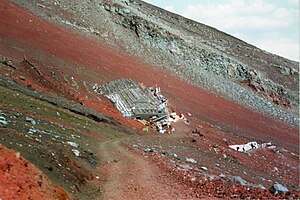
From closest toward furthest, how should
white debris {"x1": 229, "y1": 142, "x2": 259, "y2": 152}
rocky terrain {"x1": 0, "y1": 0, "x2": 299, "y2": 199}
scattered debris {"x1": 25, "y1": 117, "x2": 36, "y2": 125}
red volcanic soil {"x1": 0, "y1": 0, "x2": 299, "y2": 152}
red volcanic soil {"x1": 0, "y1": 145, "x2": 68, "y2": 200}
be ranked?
red volcanic soil {"x1": 0, "y1": 145, "x2": 68, "y2": 200}, rocky terrain {"x1": 0, "y1": 0, "x2": 299, "y2": 199}, scattered debris {"x1": 25, "y1": 117, "x2": 36, "y2": 125}, white debris {"x1": 229, "y1": 142, "x2": 259, "y2": 152}, red volcanic soil {"x1": 0, "y1": 0, "x2": 299, "y2": 152}

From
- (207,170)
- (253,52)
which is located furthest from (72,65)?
(253,52)

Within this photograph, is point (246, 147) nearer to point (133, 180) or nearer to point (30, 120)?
point (133, 180)

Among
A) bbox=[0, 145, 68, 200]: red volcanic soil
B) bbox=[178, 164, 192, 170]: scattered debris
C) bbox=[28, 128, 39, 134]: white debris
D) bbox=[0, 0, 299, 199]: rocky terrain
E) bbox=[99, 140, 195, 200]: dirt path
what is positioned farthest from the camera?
bbox=[178, 164, 192, 170]: scattered debris

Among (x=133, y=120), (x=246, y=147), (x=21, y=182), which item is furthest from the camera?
(x=246, y=147)

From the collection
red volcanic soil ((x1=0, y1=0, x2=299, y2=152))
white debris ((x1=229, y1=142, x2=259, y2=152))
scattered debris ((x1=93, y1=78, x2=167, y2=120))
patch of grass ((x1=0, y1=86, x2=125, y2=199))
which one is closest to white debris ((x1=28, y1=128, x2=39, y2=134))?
patch of grass ((x1=0, y1=86, x2=125, y2=199))

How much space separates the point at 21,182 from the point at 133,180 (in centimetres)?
582

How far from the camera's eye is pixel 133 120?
29828mm

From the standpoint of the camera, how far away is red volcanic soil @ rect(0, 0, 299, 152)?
3900 cm

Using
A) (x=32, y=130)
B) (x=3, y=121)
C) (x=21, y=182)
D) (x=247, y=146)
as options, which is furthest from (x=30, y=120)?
(x=247, y=146)

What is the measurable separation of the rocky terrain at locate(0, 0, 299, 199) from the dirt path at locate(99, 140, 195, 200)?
58 millimetres

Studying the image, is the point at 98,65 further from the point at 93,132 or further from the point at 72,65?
the point at 93,132

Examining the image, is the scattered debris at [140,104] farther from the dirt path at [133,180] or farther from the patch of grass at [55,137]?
the dirt path at [133,180]

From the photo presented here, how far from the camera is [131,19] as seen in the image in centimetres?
5888

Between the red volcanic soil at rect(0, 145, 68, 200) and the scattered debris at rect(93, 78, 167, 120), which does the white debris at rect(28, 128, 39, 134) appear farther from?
the scattered debris at rect(93, 78, 167, 120)
